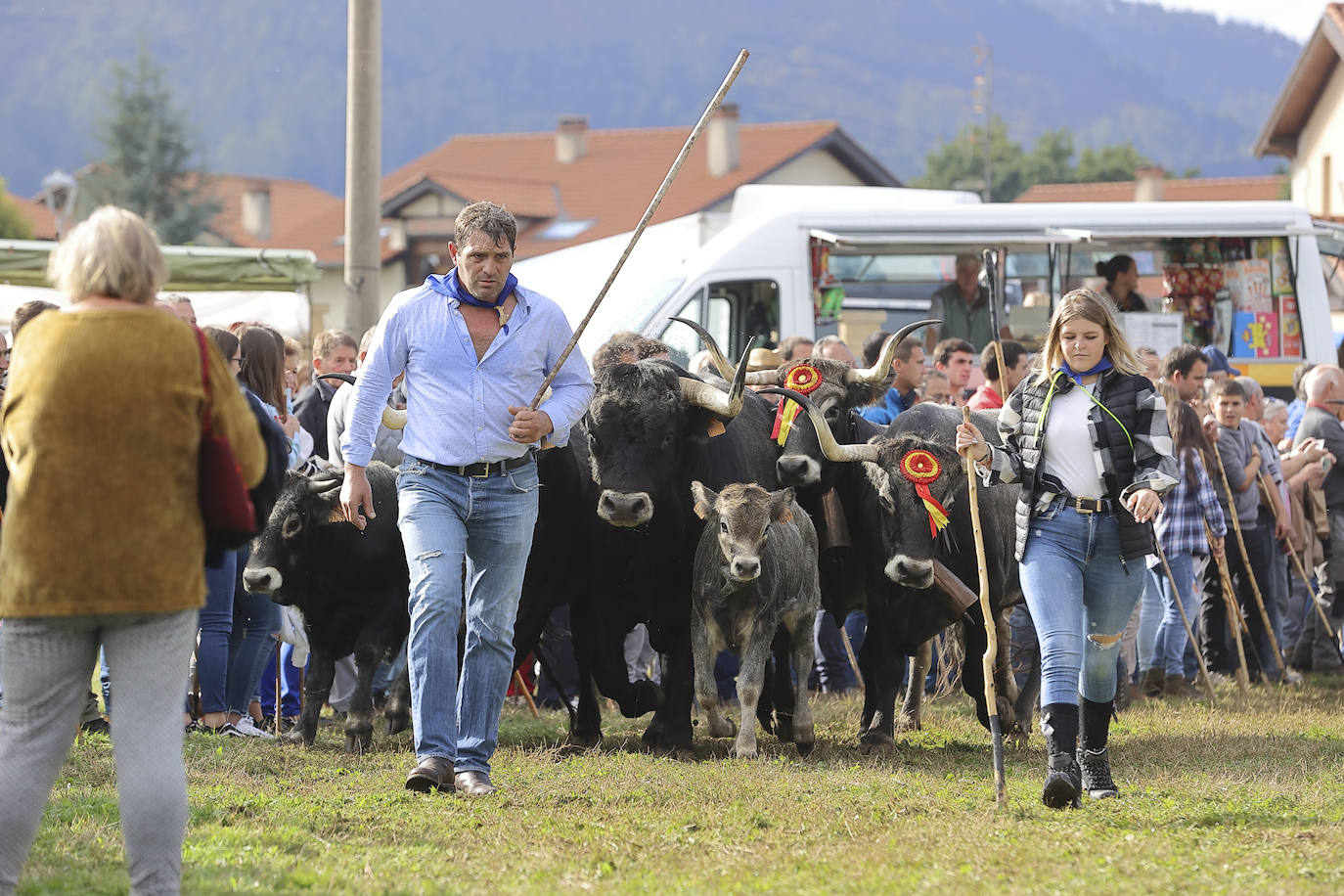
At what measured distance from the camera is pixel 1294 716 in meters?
9.66

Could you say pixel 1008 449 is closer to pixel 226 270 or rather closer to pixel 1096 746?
pixel 1096 746

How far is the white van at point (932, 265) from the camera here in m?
14.2

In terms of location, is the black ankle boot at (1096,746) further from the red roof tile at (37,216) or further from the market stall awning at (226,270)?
the red roof tile at (37,216)

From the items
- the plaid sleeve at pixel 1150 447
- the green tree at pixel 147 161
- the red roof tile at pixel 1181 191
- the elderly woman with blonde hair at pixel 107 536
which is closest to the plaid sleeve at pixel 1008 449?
the plaid sleeve at pixel 1150 447

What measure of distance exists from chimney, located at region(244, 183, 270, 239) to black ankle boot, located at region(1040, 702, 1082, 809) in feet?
222

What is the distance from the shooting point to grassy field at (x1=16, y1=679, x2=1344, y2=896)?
16.8ft

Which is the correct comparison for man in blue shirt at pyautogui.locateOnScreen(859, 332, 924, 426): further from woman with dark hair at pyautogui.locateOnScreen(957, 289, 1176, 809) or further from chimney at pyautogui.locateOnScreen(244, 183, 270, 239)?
chimney at pyautogui.locateOnScreen(244, 183, 270, 239)

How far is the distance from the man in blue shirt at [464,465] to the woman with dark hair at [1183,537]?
5715 mm

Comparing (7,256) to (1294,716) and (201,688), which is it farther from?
(1294,716)

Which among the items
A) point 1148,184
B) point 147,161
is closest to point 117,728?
point 1148,184

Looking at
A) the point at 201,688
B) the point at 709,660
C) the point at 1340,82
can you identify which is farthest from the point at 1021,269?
the point at 1340,82

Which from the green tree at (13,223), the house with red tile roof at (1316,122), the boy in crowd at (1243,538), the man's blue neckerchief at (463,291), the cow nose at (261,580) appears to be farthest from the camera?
the green tree at (13,223)

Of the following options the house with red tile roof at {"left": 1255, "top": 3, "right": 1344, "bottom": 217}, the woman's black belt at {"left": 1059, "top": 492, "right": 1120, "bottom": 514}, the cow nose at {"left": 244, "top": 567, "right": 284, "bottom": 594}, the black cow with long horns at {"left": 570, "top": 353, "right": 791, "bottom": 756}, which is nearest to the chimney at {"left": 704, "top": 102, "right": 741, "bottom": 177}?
the house with red tile roof at {"left": 1255, "top": 3, "right": 1344, "bottom": 217}

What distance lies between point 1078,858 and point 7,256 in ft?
48.4
